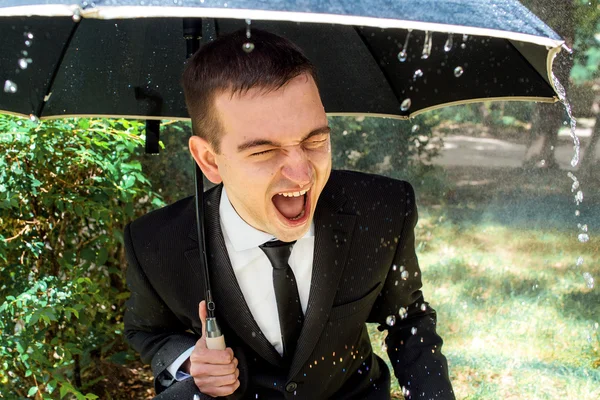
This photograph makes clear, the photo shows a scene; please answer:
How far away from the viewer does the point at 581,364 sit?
4.96 m

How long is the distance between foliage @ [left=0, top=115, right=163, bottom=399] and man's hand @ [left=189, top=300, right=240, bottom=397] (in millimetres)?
1337

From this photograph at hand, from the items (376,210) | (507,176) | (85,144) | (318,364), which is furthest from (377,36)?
(507,176)

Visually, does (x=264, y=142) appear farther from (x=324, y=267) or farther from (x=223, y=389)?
(x=223, y=389)

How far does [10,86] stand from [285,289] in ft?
4.31

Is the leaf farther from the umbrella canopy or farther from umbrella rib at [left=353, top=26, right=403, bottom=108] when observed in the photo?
umbrella rib at [left=353, top=26, right=403, bottom=108]

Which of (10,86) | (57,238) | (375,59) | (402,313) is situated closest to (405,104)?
(375,59)

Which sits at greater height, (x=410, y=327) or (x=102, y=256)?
(x=410, y=327)

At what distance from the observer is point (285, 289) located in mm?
2607

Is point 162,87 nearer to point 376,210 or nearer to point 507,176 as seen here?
point 376,210

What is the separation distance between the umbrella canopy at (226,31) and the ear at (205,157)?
0.58 m

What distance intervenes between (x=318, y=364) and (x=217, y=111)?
3.10ft

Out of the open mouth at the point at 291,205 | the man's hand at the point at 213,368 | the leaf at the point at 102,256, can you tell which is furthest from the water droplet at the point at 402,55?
the leaf at the point at 102,256

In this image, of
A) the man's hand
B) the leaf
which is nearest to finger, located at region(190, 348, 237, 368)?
the man's hand

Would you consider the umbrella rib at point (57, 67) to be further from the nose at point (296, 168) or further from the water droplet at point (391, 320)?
the water droplet at point (391, 320)
